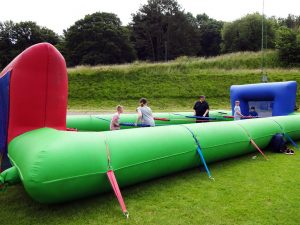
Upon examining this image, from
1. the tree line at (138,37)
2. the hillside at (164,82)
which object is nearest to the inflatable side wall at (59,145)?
the hillside at (164,82)

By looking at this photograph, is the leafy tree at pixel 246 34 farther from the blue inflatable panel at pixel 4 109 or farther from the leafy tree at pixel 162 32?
the blue inflatable panel at pixel 4 109

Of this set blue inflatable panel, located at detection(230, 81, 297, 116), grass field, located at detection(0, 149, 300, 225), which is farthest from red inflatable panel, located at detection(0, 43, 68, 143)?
blue inflatable panel, located at detection(230, 81, 297, 116)

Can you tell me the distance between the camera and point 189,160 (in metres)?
4.61

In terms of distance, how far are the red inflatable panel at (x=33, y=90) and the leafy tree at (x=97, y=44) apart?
3285cm

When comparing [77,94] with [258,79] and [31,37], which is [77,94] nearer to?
[258,79]

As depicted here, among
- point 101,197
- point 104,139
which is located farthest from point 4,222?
point 104,139

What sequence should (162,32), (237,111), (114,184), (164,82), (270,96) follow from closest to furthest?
(114,184), (237,111), (270,96), (164,82), (162,32)

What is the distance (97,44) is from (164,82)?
1828cm

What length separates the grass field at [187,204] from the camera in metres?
3.12

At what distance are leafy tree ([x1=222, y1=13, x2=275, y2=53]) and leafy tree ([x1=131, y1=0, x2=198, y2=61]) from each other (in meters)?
4.78

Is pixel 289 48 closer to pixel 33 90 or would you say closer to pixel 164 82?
pixel 164 82

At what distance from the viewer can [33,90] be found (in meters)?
3.82

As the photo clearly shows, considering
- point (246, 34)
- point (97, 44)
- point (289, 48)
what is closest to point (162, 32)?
point (97, 44)

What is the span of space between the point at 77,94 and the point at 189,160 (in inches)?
669
